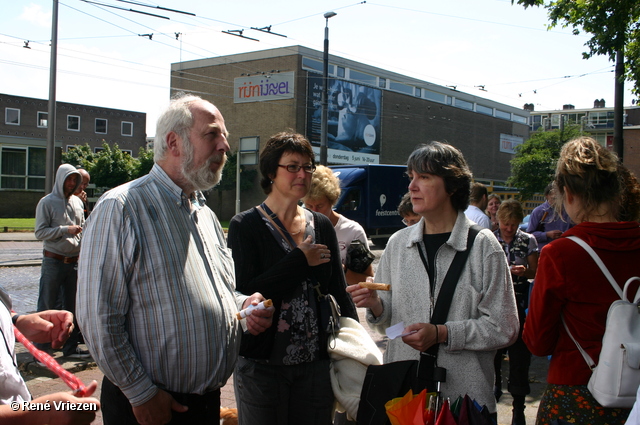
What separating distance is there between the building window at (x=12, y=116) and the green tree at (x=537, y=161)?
45568 mm

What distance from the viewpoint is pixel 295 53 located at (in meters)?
41.8

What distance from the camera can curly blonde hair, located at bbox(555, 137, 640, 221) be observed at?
229 centimetres

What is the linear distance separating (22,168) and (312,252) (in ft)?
134

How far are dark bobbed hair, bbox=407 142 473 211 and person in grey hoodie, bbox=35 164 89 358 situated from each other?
4.64 meters

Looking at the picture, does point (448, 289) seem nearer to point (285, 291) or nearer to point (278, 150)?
point (285, 291)

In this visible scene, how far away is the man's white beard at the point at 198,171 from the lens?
2375 millimetres

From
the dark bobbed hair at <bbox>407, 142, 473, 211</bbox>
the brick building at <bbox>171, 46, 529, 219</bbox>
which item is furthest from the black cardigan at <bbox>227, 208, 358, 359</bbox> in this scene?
the brick building at <bbox>171, 46, 529, 219</bbox>

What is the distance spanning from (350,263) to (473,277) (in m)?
1.20

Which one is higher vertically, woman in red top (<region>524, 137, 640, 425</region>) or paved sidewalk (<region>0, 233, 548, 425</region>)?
woman in red top (<region>524, 137, 640, 425</region>)

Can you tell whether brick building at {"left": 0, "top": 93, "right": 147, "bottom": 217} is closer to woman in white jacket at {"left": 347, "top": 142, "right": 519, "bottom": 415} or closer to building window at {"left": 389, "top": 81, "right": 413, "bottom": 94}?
building window at {"left": 389, "top": 81, "right": 413, "bottom": 94}

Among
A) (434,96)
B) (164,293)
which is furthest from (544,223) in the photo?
(434,96)

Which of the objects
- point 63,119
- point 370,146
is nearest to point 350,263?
point 370,146

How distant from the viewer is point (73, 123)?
53.5 m

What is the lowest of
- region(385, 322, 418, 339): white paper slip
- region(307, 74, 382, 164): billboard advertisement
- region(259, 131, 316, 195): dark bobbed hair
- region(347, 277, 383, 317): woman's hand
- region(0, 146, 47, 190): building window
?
region(385, 322, 418, 339): white paper slip
